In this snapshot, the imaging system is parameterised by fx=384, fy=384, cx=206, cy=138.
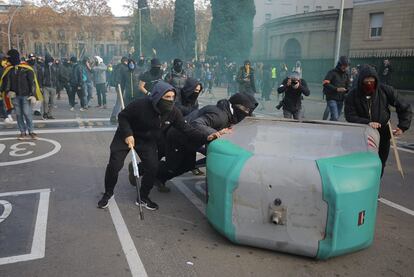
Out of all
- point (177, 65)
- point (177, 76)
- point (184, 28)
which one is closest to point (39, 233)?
point (177, 76)

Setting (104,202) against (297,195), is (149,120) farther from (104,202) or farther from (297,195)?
(297,195)

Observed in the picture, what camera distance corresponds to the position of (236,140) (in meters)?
3.86

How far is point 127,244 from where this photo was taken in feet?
12.0

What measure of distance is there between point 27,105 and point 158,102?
4933 mm

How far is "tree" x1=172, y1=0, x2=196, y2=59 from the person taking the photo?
140ft

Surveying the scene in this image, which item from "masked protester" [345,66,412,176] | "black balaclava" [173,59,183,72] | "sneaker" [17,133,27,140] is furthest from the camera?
"sneaker" [17,133,27,140]

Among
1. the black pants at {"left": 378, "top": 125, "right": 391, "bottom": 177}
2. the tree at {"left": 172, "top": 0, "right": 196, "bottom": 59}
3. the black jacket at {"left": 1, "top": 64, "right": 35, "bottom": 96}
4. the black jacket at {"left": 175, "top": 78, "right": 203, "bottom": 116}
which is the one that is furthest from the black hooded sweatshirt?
the tree at {"left": 172, "top": 0, "right": 196, "bottom": 59}

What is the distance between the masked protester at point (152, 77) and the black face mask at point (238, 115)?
3.92 m

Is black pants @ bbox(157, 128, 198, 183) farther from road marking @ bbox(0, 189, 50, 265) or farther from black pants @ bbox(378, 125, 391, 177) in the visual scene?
black pants @ bbox(378, 125, 391, 177)

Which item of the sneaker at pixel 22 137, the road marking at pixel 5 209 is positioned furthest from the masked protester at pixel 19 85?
the road marking at pixel 5 209

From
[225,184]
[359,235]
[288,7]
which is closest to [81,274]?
[225,184]

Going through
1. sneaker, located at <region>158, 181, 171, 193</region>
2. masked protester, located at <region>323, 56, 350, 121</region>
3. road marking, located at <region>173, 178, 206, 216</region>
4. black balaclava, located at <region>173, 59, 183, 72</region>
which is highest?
black balaclava, located at <region>173, 59, 183, 72</region>

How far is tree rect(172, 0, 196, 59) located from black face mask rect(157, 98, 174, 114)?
40765 millimetres

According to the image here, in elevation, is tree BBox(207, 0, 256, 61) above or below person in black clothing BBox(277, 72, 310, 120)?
above
